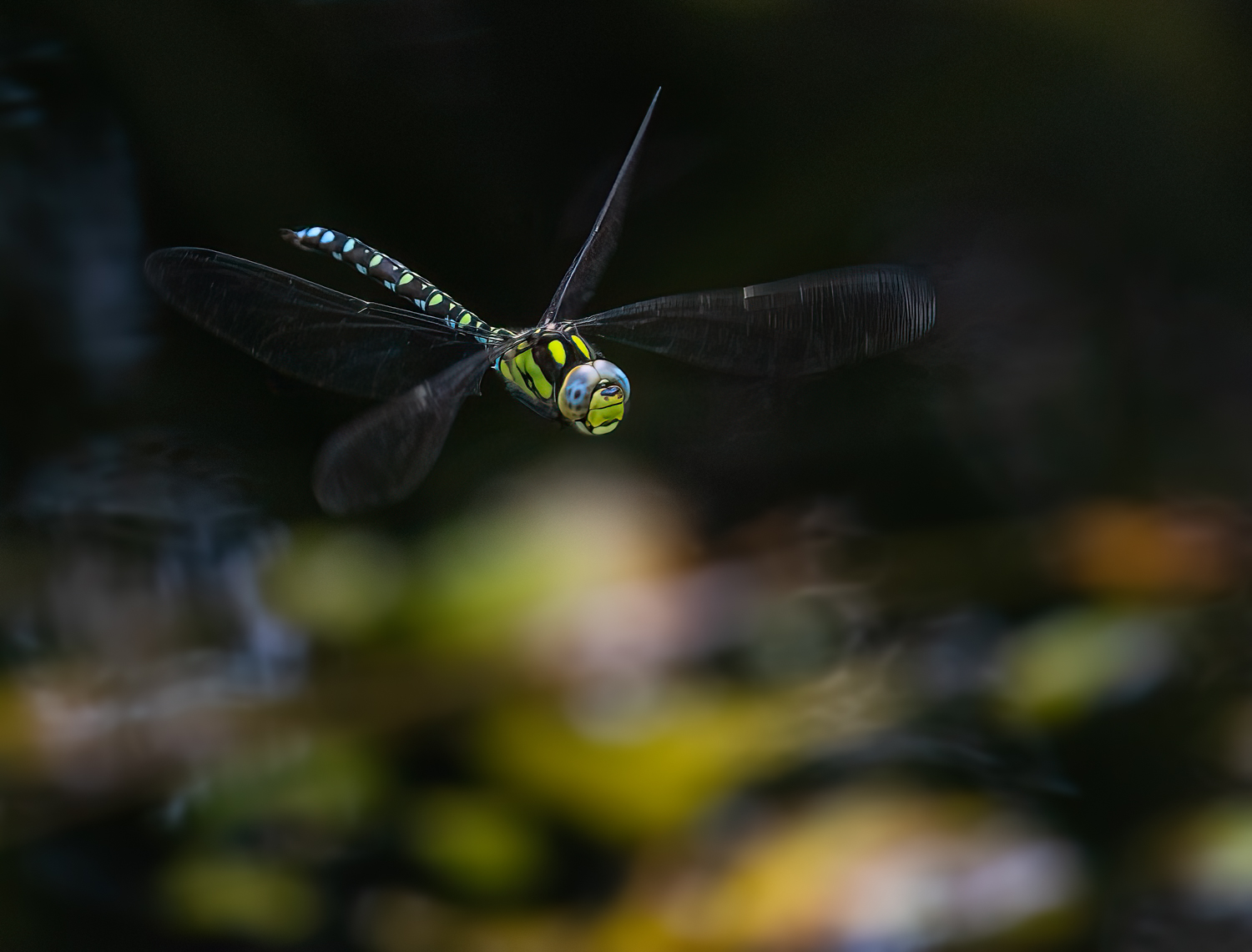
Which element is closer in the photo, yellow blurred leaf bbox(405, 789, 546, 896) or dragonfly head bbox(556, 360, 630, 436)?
dragonfly head bbox(556, 360, 630, 436)

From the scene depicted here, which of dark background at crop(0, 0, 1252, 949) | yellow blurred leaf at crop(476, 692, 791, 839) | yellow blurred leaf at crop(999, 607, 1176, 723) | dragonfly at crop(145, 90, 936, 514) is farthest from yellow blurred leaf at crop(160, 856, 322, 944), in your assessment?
yellow blurred leaf at crop(999, 607, 1176, 723)

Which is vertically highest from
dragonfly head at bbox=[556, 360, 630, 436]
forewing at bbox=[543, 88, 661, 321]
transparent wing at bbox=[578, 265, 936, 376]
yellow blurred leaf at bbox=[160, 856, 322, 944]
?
forewing at bbox=[543, 88, 661, 321]

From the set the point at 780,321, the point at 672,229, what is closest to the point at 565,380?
the point at 780,321

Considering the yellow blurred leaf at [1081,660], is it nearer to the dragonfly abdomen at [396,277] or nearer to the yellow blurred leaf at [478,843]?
the yellow blurred leaf at [478,843]

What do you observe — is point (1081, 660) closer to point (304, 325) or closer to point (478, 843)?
point (478, 843)

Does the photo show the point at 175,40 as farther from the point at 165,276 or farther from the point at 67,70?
the point at 165,276

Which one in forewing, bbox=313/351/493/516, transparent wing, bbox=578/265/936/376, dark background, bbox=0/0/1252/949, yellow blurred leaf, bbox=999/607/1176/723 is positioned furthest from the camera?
yellow blurred leaf, bbox=999/607/1176/723

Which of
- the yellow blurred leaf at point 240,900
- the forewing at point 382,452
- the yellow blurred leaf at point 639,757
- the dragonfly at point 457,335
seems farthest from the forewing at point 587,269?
the yellow blurred leaf at point 240,900

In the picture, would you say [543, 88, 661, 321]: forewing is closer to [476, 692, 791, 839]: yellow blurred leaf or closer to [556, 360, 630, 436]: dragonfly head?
[556, 360, 630, 436]: dragonfly head
